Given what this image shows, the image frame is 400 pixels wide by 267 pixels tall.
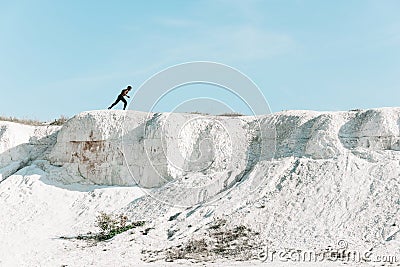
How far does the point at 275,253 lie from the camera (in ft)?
42.5

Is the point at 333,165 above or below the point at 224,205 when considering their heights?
above

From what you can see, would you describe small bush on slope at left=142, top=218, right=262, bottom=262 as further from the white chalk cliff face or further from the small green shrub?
the small green shrub

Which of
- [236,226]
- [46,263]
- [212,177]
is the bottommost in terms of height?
[46,263]

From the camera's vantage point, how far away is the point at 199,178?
58.5ft

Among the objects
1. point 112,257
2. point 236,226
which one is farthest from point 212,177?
point 112,257

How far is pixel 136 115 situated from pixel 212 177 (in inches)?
180

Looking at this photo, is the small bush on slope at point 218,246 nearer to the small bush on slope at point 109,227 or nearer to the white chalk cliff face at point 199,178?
the white chalk cliff face at point 199,178

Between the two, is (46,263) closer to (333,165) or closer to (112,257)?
(112,257)

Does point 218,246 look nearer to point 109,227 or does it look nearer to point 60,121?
point 109,227

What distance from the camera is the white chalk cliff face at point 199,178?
1438 cm

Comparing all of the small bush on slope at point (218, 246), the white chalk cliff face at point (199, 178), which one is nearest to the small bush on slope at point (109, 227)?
the white chalk cliff face at point (199, 178)

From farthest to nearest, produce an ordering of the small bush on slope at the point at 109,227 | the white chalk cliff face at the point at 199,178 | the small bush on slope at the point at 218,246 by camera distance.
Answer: the small bush on slope at the point at 109,227 → the white chalk cliff face at the point at 199,178 → the small bush on slope at the point at 218,246

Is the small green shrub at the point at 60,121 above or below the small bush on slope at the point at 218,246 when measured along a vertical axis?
above

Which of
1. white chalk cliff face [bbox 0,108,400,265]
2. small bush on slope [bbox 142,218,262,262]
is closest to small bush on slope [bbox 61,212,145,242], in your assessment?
white chalk cliff face [bbox 0,108,400,265]
